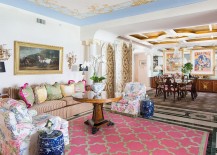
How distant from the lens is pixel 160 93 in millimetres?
8922

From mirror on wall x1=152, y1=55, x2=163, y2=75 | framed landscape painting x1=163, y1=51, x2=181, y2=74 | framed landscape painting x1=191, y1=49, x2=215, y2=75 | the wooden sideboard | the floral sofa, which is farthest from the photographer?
mirror on wall x1=152, y1=55, x2=163, y2=75

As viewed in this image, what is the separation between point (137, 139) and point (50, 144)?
170 centimetres

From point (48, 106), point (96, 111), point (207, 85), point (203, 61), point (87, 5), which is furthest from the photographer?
point (203, 61)

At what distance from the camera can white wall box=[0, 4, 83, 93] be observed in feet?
14.0

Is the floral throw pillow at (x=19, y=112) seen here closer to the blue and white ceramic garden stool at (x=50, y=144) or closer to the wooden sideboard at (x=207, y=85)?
the blue and white ceramic garden stool at (x=50, y=144)

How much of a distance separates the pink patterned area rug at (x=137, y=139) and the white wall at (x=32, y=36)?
1889mm

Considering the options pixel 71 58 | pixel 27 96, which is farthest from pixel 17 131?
pixel 71 58

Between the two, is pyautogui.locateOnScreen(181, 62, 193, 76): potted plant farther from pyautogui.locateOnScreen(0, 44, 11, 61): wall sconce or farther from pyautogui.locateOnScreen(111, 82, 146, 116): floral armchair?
pyautogui.locateOnScreen(0, 44, 11, 61): wall sconce

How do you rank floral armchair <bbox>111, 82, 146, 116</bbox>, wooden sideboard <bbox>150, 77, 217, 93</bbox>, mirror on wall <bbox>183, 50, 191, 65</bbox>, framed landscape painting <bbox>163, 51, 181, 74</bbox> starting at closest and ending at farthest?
1. floral armchair <bbox>111, 82, 146, 116</bbox>
2. wooden sideboard <bbox>150, 77, 217, 93</bbox>
3. mirror on wall <bbox>183, 50, 191, 65</bbox>
4. framed landscape painting <bbox>163, 51, 181, 74</bbox>

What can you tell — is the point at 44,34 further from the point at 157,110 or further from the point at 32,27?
the point at 157,110

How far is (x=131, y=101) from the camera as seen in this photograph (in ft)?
16.3

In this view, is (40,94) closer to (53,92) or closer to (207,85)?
(53,92)

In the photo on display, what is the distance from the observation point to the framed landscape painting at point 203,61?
999cm

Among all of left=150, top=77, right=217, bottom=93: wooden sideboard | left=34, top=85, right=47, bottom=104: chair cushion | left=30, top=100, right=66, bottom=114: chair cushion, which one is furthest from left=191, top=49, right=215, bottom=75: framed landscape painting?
left=34, top=85, right=47, bottom=104: chair cushion
